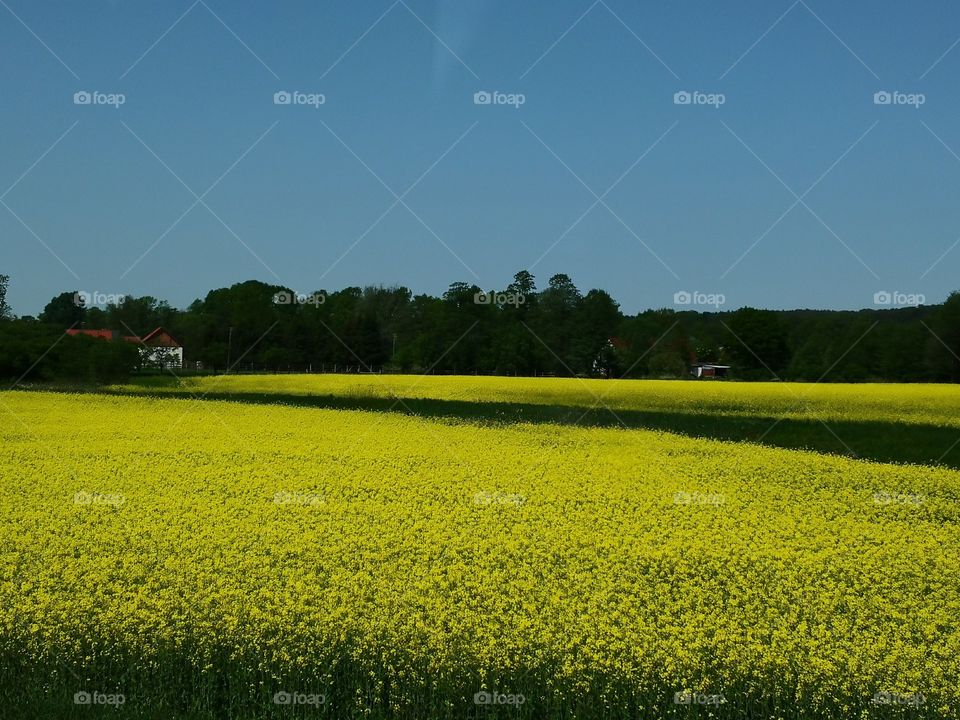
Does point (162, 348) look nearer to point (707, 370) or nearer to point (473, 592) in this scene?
point (707, 370)

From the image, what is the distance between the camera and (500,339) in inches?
2293

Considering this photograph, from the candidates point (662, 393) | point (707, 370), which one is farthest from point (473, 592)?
point (707, 370)

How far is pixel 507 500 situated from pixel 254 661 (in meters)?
6.42

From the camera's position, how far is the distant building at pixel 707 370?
61.4 meters

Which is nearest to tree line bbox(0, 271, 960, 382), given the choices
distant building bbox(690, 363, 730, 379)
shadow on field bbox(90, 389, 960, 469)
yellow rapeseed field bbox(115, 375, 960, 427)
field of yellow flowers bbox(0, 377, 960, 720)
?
distant building bbox(690, 363, 730, 379)

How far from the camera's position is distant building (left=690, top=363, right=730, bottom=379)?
61441 mm

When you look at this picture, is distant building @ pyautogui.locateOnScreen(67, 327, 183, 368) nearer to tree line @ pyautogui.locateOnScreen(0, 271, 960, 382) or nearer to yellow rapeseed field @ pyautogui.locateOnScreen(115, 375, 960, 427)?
tree line @ pyautogui.locateOnScreen(0, 271, 960, 382)

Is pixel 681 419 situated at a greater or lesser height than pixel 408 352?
lesser

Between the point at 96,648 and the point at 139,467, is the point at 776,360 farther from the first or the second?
the point at 96,648

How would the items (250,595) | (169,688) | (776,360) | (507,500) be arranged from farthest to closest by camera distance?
(776,360) < (507,500) < (250,595) < (169,688)

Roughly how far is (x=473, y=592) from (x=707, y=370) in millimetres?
56587

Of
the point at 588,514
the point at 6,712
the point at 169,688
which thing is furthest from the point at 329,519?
the point at 6,712

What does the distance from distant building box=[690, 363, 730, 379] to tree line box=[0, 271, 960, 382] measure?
580mm

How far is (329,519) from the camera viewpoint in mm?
12539
